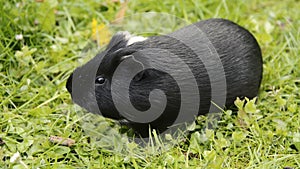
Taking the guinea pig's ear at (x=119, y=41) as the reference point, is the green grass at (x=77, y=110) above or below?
below

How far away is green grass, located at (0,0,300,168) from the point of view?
332 cm

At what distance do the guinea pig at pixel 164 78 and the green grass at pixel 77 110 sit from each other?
197 mm

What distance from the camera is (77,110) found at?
3758 mm

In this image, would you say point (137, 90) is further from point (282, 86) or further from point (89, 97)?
point (282, 86)

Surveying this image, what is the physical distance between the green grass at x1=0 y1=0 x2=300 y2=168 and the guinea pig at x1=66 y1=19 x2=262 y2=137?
20 centimetres

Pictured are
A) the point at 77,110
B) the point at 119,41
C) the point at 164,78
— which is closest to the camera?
the point at 164,78

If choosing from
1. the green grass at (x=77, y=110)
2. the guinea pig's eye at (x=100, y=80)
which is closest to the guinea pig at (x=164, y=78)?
the guinea pig's eye at (x=100, y=80)

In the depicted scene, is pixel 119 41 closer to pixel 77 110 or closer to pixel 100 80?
pixel 100 80

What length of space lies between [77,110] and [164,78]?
2.60 feet

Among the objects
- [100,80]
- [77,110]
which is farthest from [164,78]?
[77,110]

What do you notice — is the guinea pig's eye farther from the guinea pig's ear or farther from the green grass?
the green grass

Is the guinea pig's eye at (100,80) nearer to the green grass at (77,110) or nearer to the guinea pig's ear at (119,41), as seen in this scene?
→ the guinea pig's ear at (119,41)

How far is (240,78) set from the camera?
3.66 m

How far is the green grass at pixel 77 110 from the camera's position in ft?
10.9
